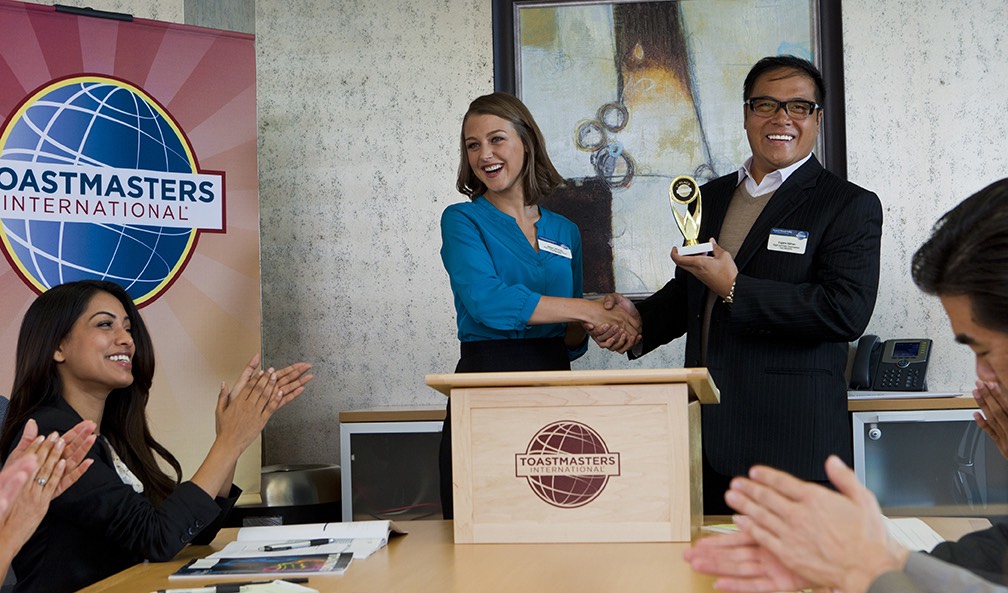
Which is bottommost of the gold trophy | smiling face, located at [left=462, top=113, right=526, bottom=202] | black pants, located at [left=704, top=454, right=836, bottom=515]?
black pants, located at [left=704, top=454, right=836, bottom=515]

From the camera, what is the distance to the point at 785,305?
2613 mm

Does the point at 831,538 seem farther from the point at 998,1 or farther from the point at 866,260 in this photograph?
the point at 998,1

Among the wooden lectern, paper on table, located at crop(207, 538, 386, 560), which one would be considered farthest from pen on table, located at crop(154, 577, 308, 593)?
the wooden lectern

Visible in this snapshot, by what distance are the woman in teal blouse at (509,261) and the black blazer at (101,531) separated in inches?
29.8

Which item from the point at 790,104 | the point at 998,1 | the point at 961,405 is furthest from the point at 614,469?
the point at 998,1

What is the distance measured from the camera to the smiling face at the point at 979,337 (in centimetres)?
123

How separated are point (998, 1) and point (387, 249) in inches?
107

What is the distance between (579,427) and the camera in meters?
2.09

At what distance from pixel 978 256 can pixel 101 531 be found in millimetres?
1770

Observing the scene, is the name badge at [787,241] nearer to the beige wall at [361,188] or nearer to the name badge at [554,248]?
the name badge at [554,248]

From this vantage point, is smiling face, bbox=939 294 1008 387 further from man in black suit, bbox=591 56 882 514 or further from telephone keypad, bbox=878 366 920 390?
telephone keypad, bbox=878 366 920 390

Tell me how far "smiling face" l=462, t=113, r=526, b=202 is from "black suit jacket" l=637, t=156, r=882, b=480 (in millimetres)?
668

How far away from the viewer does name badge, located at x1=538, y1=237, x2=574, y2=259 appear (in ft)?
9.77

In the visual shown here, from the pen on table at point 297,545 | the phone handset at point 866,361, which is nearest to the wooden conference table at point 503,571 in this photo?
the pen on table at point 297,545
